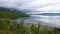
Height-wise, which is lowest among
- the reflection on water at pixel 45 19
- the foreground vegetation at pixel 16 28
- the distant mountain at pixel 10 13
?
the foreground vegetation at pixel 16 28

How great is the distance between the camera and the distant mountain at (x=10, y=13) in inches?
54.0

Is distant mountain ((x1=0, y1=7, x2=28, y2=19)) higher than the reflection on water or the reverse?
higher

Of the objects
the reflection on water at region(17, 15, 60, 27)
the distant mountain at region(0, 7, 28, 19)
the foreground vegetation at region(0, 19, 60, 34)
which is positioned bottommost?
the foreground vegetation at region(0, 19, 60, 34)

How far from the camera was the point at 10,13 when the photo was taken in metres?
1.38

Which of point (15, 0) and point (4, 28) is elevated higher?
point (15, 0)

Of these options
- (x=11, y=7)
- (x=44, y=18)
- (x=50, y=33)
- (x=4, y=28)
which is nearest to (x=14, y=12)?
(x=11, y=7)

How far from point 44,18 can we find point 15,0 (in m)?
0.32

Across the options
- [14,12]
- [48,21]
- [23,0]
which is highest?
[23,0]

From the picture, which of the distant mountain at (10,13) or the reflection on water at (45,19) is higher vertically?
the distant mountain at (10,13)

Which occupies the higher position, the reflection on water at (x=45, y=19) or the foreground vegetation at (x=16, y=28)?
the reflection on water at (x=45, y=19)

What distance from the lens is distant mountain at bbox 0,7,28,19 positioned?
1372 millimetres

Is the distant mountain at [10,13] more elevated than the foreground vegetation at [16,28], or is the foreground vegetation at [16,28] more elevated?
the distant mountain at [10,13]

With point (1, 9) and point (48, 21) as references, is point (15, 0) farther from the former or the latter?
point (48, 21)

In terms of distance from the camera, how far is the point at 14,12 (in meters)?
1.38
